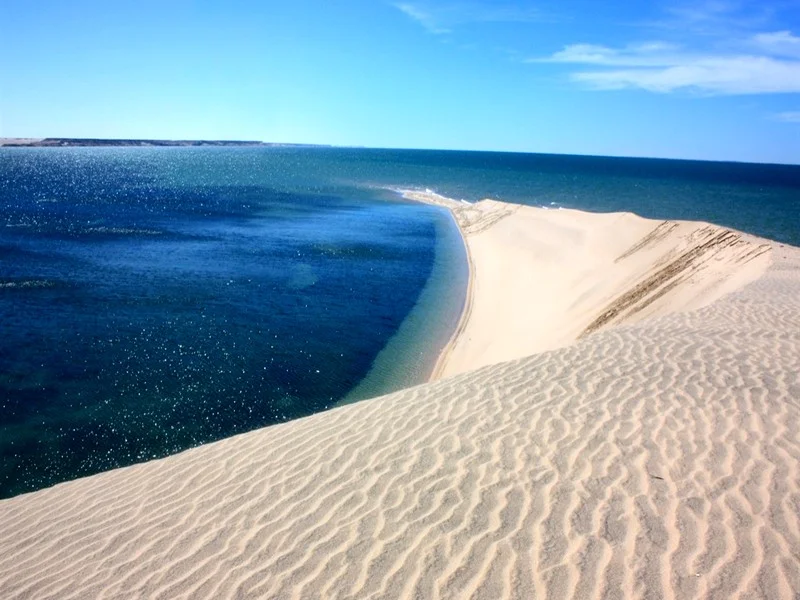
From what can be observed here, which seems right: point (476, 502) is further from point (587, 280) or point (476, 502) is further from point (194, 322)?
point (587, 280)

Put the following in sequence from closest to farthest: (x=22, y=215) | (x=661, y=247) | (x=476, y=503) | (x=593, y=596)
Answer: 1. (x=593, y=596)
2. (x=476, y=503)
3. (x=661, y=247)
4. (x=22, y=215)

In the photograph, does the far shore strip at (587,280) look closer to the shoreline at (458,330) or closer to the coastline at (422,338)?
the shoreline at (458,330)

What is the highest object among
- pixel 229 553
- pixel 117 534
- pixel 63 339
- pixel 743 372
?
pixel 743 372

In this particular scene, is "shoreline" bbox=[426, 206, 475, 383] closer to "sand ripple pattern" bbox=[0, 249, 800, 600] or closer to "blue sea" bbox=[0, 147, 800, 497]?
"blue sea" bbox=[0, 147, 800, 497]

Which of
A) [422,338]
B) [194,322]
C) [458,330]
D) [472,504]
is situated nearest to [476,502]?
[472,504]

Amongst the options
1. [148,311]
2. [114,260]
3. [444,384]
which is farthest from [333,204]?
[444,384]

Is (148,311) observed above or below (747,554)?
below

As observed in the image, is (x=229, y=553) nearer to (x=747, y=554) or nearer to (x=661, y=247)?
(x=747, y=554)
